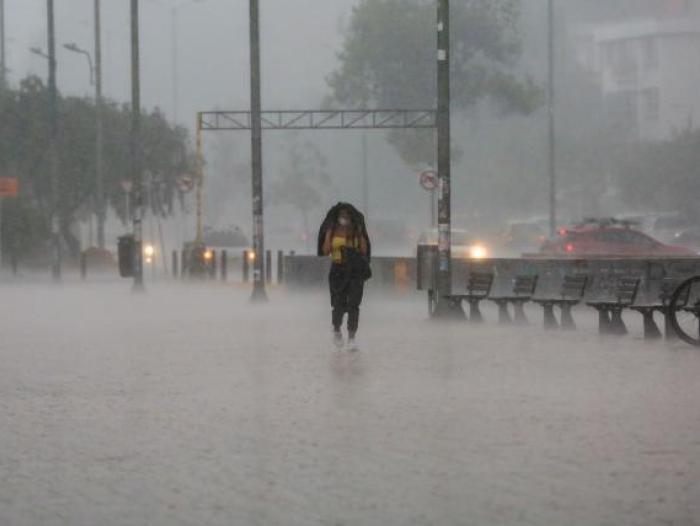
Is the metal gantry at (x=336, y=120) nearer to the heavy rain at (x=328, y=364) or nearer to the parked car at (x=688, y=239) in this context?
the heavy rain at (x=328, y=364)

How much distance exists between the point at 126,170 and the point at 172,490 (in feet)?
214

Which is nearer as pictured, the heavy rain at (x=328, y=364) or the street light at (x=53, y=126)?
the heavy rain at (x=328, y=364)

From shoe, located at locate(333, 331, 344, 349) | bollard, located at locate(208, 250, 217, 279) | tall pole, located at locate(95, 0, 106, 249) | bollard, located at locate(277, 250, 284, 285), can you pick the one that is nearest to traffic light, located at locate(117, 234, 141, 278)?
bollard, located at locate(277, 250, 284, 285)

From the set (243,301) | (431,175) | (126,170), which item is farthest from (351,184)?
(243,301)

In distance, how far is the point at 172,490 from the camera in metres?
10.3

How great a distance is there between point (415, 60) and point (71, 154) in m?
24.9

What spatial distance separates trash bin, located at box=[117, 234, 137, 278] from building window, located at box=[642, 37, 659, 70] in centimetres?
8557

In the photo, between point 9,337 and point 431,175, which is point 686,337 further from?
point 431,175

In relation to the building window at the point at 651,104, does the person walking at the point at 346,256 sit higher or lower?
lower

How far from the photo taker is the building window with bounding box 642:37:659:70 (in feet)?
413

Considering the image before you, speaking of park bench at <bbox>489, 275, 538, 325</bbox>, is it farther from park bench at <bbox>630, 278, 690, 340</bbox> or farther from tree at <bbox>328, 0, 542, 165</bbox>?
tree at <bbox>328, 0, 542, 165</bbox>

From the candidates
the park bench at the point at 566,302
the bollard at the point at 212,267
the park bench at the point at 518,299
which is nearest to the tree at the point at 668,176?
the bollard at the point at 212,267

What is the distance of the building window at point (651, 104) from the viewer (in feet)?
393

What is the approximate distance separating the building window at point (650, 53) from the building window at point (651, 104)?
3.61m
